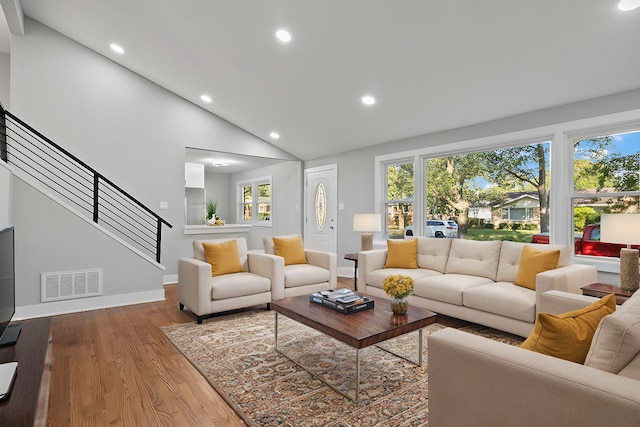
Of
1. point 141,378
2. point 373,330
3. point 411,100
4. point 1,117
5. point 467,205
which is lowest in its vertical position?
point 141,378

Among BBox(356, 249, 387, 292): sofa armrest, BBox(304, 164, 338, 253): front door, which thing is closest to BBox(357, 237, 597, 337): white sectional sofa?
BBox(356, 249, 387, 292): sofa armrest

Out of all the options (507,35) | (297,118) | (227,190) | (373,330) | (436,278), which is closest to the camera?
(373,330)

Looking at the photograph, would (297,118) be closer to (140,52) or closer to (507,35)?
(140,52)

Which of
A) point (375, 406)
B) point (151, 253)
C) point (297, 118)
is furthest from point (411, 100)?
point (151, 253)

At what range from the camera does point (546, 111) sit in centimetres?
396

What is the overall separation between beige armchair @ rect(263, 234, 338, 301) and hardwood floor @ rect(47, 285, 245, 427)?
1221 mm

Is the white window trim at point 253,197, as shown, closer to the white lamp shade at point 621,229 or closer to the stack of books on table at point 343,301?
the stack of books on table at point 343,301

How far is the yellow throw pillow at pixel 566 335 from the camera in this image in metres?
1.32

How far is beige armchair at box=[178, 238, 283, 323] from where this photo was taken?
3689 millimetres

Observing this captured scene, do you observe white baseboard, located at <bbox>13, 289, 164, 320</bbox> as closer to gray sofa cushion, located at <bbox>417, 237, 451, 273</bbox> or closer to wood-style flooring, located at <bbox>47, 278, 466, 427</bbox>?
Answer: wood-style flooring, located at <bbox>47, 278, 466, 427</bbox>

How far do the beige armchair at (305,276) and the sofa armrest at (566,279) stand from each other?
2399 mm

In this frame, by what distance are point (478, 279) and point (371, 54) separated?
258 centimetres

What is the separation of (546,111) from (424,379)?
10.7 feet

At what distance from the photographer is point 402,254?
14.5 ft
